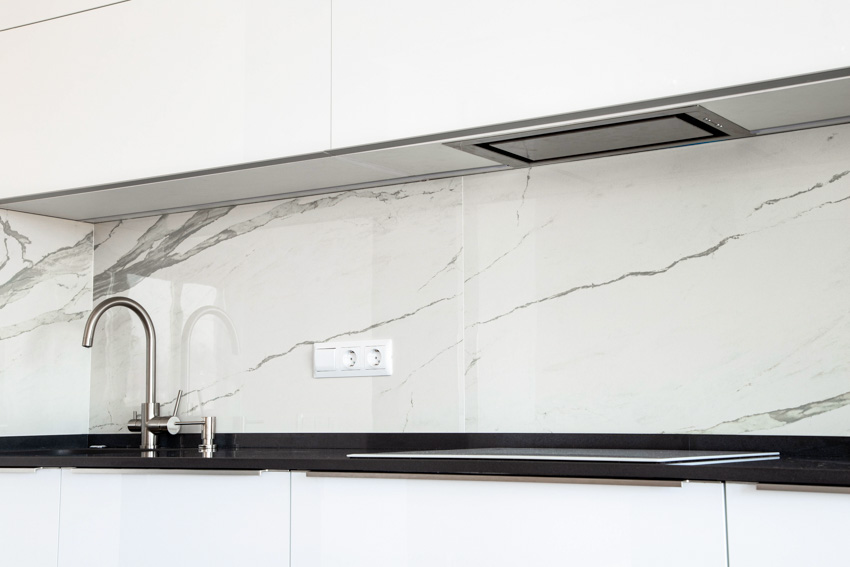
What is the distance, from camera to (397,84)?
1.98 m

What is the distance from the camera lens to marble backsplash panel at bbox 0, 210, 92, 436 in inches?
106

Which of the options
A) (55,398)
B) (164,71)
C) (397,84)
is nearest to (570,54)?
(397,84)

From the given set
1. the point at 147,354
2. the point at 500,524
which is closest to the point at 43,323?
the point at 147,354

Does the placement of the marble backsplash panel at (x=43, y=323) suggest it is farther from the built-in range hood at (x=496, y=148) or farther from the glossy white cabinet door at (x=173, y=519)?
the glossy white cabinet door at (x=173, y=519)

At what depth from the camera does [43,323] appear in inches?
110

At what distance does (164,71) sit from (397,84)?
0.69 m

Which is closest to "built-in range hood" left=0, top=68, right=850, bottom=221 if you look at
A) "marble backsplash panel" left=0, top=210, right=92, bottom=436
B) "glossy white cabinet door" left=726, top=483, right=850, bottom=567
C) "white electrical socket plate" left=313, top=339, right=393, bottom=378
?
"marble backsplash panel" left=0, top=210, right=92, bottom=436

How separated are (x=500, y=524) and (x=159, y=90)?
4.52 ft

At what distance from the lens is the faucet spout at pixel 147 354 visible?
267 cm

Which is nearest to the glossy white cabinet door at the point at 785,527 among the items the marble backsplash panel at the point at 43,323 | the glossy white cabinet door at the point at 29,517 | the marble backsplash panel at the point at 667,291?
the marble backsplash panel at the point at 667,291

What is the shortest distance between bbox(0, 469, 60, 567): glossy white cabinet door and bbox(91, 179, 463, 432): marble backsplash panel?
548 mm

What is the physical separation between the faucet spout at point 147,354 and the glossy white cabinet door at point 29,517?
45 cm

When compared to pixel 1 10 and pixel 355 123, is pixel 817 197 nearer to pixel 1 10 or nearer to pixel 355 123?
Result: pixel 355 123

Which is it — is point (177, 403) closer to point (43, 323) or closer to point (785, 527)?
point (43, 323)
